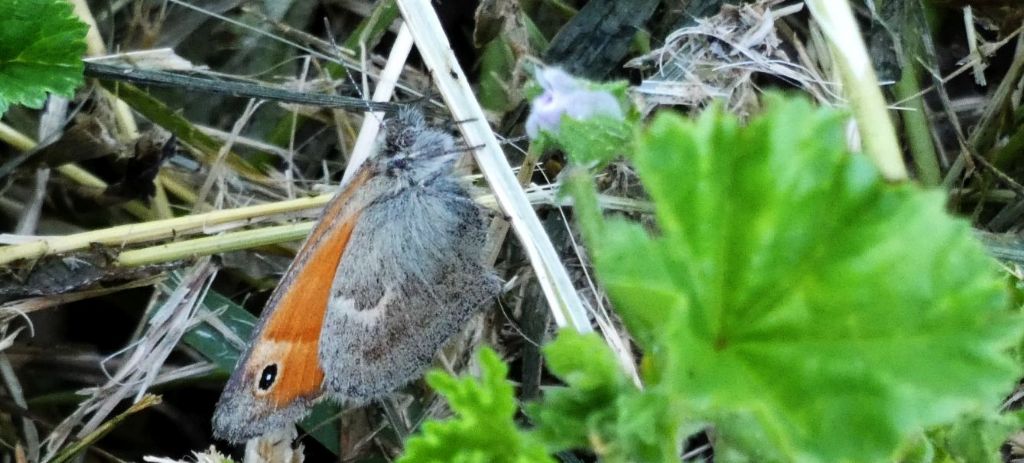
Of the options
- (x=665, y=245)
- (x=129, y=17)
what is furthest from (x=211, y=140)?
(x=665, y=245)

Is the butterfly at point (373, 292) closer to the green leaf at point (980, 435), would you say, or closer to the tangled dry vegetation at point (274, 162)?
the tangled dry vegetation at point (274, 162)

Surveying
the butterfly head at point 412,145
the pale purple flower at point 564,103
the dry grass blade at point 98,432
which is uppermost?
the pale purple flower at point 564,103

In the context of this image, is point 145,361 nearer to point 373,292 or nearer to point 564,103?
point 373,292

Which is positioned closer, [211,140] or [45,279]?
[45,279]

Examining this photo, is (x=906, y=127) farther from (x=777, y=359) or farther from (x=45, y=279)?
(x=45, y=279)

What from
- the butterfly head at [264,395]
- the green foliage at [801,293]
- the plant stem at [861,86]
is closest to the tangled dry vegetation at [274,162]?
the butterfly head at [264,395]

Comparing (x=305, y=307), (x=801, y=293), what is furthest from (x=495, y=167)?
(x=801, y=293)

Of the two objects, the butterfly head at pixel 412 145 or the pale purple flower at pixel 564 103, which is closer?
the pale purple flower at pixel 564 103
